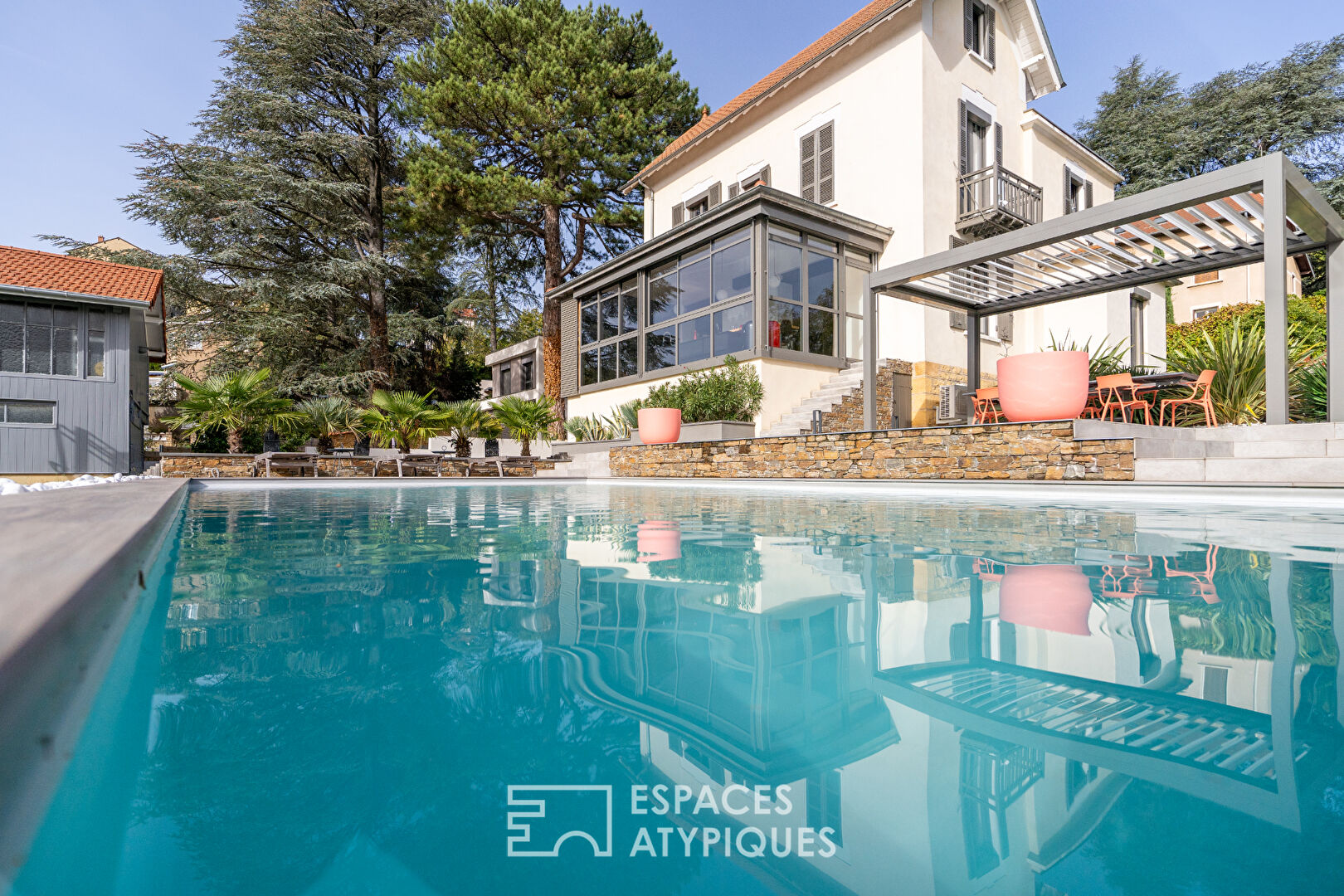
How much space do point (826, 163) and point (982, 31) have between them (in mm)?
4630

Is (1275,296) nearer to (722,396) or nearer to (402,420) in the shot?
(722,396)

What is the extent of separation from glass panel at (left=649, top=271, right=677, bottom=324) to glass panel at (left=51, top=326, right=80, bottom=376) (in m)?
12.8

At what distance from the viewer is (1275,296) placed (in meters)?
6.11

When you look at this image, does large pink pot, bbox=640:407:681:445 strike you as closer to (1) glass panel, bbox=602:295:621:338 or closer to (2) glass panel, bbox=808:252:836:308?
(2) glass panel, bbox=808:252:836:308

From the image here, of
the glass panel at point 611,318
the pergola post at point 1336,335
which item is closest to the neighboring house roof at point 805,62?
the glass panel at point 611,318

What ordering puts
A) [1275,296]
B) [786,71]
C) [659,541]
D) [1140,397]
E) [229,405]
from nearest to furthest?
[659,541], [1275,296], [1140,397], [229,405], [786,71]

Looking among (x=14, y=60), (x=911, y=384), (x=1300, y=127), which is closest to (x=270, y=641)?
(x=911, y=384)

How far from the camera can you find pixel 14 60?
75.0ft

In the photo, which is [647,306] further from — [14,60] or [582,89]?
[14,60]

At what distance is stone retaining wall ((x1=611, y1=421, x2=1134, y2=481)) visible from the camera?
6574mm

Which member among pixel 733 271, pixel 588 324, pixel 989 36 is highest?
pixel 989 36

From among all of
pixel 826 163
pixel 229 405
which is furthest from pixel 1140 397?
pixel 229 405

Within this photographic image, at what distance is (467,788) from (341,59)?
25370mm

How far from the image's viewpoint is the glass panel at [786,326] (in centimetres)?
1229
